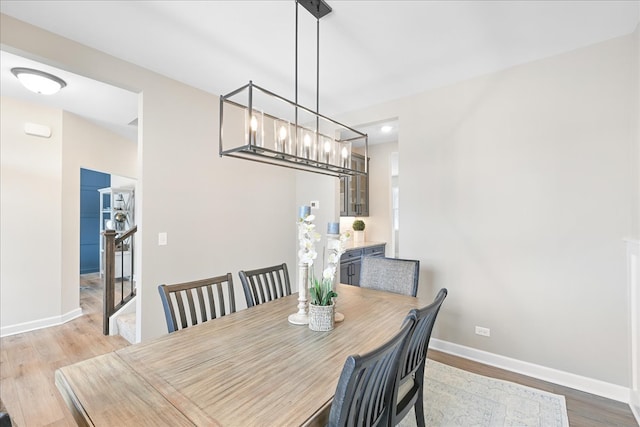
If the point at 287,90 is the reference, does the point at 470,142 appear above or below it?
below

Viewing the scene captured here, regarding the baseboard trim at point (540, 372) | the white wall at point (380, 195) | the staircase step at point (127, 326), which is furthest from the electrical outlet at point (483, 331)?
the staircase step at point (127, 326)

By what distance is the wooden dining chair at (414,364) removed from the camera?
4.10 feet

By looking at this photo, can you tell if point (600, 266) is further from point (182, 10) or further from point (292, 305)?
point (182, 10)

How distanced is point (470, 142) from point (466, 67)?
67 centimetres

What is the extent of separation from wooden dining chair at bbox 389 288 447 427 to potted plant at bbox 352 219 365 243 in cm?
354

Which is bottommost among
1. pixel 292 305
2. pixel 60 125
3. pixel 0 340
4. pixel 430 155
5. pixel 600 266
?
pixel 0 340

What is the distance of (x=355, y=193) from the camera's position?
4.98m

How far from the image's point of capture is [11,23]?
6.25 feet

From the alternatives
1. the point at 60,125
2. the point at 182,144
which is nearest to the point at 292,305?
the point at 182,144

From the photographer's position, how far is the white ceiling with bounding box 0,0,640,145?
6.06 ft

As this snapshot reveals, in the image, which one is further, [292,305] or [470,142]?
→ [470,142]

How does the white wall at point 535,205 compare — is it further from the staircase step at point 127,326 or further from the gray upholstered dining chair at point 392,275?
the staircase step at point 127,326

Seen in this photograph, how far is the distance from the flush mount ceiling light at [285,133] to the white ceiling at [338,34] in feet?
0.75

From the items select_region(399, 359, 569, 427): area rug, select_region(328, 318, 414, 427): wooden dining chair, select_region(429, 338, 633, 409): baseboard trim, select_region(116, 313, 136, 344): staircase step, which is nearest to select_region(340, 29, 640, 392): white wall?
select_region(429, 338, 633, 409): baseboard trim
